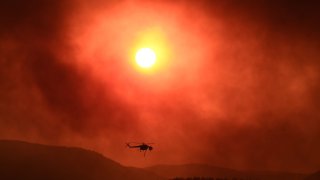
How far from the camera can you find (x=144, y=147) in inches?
3231

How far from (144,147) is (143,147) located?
235 mm

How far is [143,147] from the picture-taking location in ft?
269
